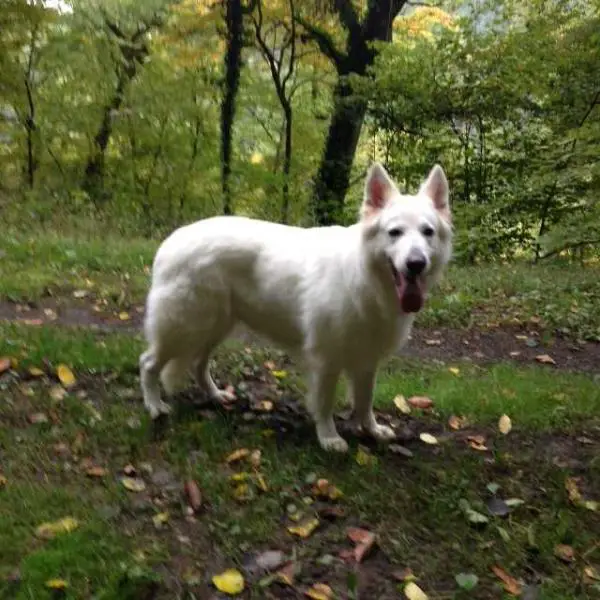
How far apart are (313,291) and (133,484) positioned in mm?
1595

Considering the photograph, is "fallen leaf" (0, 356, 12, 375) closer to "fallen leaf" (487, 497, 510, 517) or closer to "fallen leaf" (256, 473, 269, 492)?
"fallen leaf" (256, 473, 269, 492)

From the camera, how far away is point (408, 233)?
3768 mm

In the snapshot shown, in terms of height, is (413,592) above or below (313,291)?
below

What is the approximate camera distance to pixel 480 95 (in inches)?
539

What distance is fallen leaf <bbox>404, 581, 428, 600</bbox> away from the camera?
10.1ft

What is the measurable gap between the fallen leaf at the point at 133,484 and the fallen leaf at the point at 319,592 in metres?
1.20

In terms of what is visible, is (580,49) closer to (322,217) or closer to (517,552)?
(322,217)

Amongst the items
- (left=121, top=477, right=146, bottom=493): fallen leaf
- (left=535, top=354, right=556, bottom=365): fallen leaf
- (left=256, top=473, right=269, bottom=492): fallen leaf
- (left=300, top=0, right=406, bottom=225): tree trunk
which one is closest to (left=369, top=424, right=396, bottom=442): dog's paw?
(left=256, top=473, right=269, bottom=492): fallen leaf

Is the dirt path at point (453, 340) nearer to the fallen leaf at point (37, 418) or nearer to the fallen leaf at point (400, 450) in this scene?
the fallen leaf at point (37, 418)

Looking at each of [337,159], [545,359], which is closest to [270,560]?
[545,359]

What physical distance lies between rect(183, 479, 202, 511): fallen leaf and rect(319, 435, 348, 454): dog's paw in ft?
3.13

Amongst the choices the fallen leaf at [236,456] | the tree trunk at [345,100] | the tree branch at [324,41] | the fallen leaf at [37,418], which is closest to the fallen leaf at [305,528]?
the fallen leaf at [236,456]

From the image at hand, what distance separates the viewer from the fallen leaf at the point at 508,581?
3.16 m

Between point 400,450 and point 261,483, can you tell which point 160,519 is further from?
point 400,450
